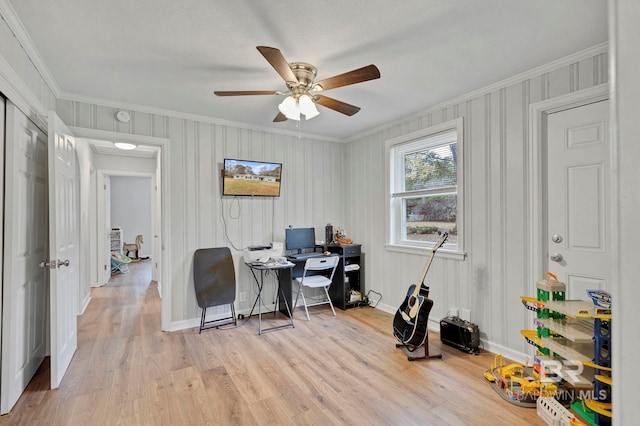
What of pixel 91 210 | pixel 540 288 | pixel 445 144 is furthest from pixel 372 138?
pixel 91 210

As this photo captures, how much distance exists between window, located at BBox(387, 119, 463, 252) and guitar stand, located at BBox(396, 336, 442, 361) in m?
1.01

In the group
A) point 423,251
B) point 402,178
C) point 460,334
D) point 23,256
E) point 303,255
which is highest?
point 402,178

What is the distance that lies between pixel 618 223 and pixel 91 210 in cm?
631

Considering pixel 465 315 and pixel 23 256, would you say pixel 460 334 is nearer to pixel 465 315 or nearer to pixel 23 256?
pixel 465 315

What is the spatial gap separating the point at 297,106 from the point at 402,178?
2.04m

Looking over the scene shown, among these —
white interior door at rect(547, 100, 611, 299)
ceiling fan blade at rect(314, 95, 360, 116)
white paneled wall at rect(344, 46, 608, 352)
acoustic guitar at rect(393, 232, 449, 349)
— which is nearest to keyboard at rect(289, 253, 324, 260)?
white paneled wall at rect(344, 46, 608, 352)

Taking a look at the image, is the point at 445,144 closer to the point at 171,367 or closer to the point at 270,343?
the point at 270,343

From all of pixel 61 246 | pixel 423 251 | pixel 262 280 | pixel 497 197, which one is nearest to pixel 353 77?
pixel 497 197

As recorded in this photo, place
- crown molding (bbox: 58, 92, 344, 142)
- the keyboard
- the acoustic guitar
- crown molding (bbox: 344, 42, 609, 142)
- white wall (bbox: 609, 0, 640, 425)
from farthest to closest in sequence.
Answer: the keyboard
crown molding (bbox: 58, 92, 344, 142)
the acoustic guitar
crown molding (bbox: 344, 42, 609, 142)
white wall (bbox: 609, 0, 640, 425)

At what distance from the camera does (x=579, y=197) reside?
7.61ft

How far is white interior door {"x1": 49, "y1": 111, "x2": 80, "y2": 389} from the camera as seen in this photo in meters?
2.25

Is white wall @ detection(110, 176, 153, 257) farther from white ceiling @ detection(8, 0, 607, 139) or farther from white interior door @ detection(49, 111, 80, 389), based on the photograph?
white ceiling @ detection(8, 0, 607, 139)

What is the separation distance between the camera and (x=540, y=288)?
6.95 ft

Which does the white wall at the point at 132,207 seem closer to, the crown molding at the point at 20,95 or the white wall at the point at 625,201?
the crown molding at the point at 20,95
